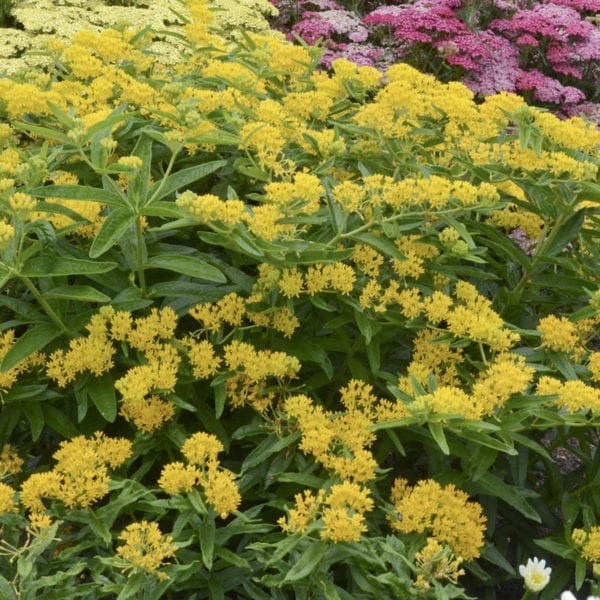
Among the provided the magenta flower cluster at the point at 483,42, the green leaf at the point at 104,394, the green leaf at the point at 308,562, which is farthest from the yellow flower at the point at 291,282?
the magenta flower cluster at the point at 483,42

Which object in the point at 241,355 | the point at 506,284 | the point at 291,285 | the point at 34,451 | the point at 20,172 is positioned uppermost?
the point at 20,172

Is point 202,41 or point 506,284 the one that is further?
point 202,41

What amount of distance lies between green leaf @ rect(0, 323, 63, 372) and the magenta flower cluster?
4117 mm

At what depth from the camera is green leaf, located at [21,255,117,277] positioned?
180 cm

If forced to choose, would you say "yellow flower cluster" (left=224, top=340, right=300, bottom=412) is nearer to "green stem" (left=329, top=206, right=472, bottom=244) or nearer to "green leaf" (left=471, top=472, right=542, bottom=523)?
"green stem" (left=329, top=206, right=472, bottom=244)

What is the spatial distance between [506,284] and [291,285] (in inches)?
37.9

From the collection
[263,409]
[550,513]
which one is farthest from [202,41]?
[550,513]

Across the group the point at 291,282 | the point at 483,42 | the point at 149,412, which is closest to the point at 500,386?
the point at 291,282

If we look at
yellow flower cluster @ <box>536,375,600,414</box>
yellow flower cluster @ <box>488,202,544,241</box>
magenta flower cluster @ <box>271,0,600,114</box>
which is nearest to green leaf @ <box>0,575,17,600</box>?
yellow flower cluster @ <box>536,375,600,414</box>

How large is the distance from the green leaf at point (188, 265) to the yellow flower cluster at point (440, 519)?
0.63 m

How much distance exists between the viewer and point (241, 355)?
1913 mm

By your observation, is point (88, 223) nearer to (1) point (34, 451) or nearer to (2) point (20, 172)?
(2) point (20, 172)

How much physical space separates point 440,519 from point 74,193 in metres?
1.06

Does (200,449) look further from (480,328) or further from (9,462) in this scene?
(480,328)
